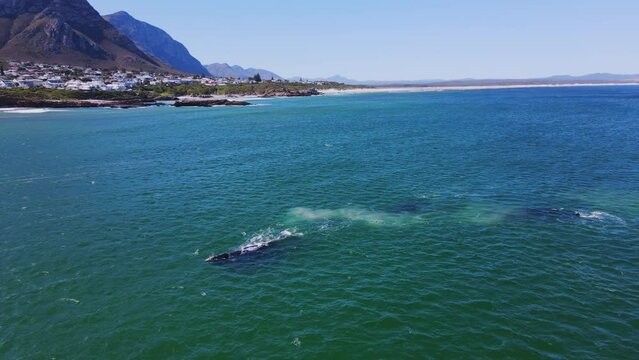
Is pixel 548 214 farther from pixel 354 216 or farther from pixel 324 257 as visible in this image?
pixel 324 257

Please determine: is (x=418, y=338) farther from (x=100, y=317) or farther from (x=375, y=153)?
(x=375, y=153)

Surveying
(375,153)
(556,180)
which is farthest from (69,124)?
(556,180)

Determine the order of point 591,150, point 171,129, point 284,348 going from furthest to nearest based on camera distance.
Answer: point 171,129 → point 591,150 → point 284,348

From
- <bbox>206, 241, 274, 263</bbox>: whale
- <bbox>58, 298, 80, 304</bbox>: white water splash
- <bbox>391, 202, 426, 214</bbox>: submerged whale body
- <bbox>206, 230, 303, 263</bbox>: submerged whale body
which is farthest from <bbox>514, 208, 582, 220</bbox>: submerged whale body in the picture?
<bbox>58, 298, 80, 304</bbox>: white water splash

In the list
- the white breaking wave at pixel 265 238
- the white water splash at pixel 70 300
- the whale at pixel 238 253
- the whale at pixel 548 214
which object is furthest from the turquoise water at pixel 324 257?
the whale at pixel 238 253

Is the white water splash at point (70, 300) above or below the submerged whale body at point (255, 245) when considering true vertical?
below

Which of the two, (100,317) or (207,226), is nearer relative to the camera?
(100,317)

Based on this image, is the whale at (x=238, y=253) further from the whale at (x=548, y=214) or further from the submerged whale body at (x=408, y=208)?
the whale at (x=548, y=214)
